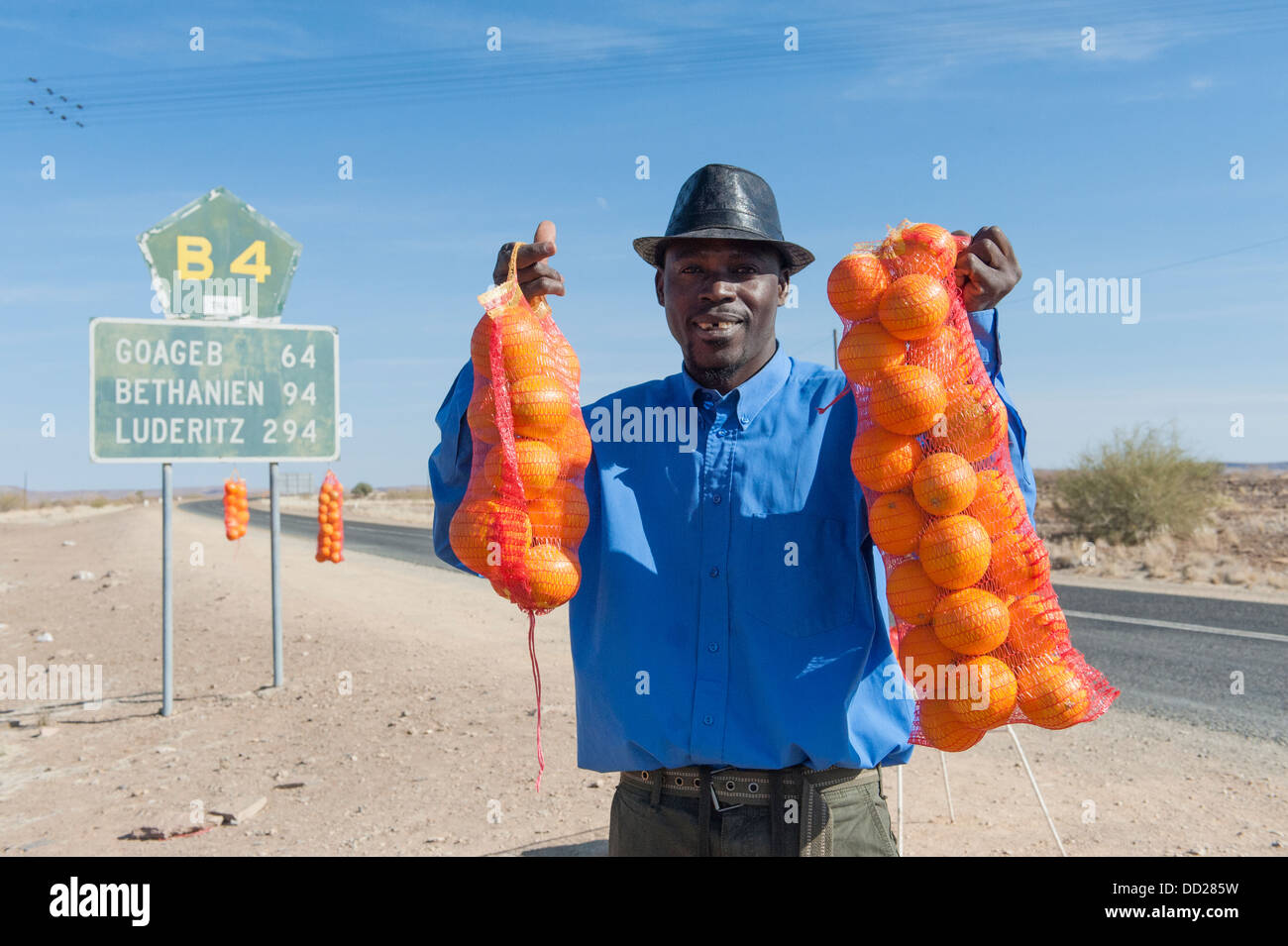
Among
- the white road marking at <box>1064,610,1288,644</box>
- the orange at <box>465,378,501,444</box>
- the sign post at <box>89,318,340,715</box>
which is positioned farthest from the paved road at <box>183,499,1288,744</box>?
the sign post at <box>89,318,340,715</box>

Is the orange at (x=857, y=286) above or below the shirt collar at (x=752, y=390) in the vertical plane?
above

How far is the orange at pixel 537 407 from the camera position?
2479 millimetres

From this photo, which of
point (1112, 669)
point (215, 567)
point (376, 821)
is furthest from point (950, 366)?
point (215, 567)

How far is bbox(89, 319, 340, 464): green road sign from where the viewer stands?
8.16 m

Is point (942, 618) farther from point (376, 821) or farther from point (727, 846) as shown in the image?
point (376, 821)

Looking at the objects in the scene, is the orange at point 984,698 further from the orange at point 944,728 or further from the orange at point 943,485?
the orange at point 943,485

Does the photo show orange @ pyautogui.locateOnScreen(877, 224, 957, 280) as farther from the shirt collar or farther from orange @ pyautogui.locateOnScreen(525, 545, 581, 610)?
orange @ pyautogui.locateOnScreen(525, 545, 581, 610)

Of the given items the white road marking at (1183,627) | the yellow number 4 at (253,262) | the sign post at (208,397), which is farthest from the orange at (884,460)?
the white road marking at (1183,627)

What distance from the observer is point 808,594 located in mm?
2332

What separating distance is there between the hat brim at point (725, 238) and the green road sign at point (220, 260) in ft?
22.3

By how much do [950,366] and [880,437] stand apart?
25 centimetres

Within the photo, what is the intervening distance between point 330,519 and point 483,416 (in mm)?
15927

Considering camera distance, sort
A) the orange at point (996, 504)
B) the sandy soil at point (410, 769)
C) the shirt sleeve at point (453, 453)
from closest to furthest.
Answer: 1. the orange at point (996, 504)
2. the shirt sleeve at point (453, 453)
3. the sandy soil at point (410, 769)
